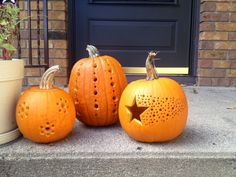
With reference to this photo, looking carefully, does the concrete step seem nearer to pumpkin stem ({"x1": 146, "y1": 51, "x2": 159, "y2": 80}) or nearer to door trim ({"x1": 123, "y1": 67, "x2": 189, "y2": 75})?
pumpkin stem ({"x1": 146, "y1": 51, "x2": 159, "y2": 80})

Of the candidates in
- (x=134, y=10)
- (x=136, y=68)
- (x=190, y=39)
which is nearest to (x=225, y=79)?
(x=190, y=39)

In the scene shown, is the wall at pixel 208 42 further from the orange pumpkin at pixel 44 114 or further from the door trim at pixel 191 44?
the orange pumpkin at pixel 44 114

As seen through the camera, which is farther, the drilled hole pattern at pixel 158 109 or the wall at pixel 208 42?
the wall at pixel 208 42

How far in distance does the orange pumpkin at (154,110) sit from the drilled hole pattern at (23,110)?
331 mm

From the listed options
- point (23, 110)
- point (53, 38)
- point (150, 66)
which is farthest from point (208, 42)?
point (23, 110)

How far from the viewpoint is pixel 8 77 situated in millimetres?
896

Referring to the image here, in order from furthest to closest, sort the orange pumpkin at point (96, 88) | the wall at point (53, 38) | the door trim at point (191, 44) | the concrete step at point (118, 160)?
the door trim at point (191, 44), the wall at point (53, 38), the orange pumpkin at point (96, 88), the concrete step at point (118, 160)

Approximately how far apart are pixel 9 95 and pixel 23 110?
3.5 inches

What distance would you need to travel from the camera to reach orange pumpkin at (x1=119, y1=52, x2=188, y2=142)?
880mm

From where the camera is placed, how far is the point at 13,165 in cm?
85

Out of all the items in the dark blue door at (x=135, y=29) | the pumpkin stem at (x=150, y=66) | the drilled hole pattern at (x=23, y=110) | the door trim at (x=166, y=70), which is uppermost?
the dark blue door at (x=135, y=29)

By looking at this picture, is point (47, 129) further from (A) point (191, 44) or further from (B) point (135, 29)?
(A) point (191, 44)

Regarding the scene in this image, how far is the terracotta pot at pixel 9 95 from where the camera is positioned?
2.91 ft

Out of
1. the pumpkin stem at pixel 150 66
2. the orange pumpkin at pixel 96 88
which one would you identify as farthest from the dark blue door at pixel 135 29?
the pumpkin stem at pixel 150 66
